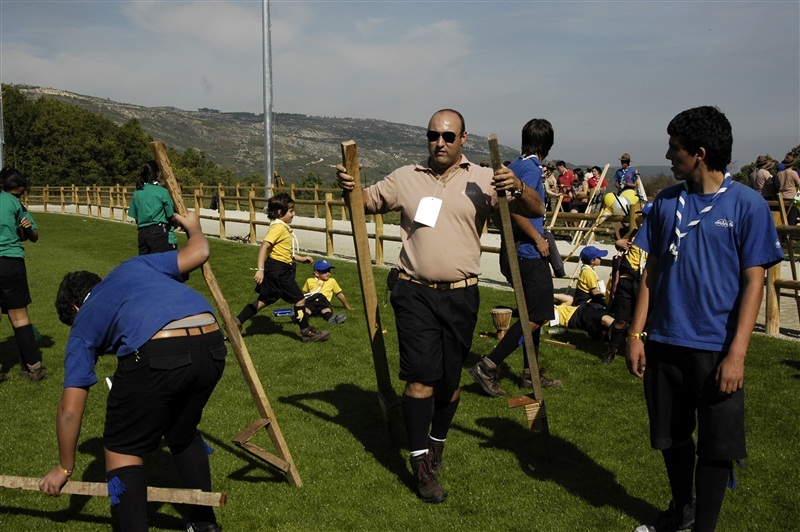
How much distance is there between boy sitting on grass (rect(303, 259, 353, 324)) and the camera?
9133 mm

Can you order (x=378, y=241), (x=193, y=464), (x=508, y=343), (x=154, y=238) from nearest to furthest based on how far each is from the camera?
1. (x=193, y=464)
2. (x=508, y=343)
3. (x=154, y=238)
4. (x=378, y=241)

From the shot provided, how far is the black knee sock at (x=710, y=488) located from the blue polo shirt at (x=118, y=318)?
8.02 feet

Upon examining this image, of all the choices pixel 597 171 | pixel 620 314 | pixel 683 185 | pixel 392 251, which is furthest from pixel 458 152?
pixel 597 171

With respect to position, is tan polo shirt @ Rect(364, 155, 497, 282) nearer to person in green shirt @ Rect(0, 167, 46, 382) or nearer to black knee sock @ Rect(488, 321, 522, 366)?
black knee sock @ Rect(488, 321, 522, 366)

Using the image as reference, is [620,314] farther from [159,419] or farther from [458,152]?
[159,419]

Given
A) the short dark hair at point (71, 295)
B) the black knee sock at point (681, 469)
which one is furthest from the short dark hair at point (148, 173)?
the black knee sock at point (681, 469)

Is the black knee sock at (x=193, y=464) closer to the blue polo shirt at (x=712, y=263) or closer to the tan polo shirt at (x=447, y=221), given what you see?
the tan polo shirt at (x=447, y=221)

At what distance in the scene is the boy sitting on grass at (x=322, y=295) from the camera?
913 cm

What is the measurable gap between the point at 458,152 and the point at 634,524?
2.24m

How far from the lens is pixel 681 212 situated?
3240 mm

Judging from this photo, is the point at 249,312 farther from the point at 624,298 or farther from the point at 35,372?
the point at 624,298

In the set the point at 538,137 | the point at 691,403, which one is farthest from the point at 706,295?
the point at 538,137

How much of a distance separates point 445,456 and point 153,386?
226cm

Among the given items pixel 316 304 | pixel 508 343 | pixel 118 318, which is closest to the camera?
pixel 118 318
